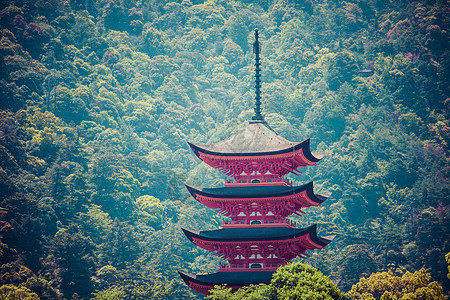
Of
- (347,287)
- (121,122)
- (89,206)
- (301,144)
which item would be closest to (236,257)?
(301,144)

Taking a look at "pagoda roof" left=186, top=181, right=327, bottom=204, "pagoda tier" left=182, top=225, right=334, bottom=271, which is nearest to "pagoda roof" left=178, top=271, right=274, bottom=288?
"pagoda tier" left=182, top=225, right=334, bottom=271

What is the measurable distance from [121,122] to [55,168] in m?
36.6

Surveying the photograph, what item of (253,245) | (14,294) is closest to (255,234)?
(253,245)

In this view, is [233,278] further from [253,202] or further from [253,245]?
[253,202]

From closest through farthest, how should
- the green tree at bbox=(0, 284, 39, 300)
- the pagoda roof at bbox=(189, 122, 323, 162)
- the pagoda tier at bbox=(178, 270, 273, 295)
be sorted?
1. the pagoda tier at bbox=(178, 270, 273, 295)
2. the pagoda roof at bbox=(189, 122, 323, 162)
3. the green tree at bbox=(0, 284, 39, 300)

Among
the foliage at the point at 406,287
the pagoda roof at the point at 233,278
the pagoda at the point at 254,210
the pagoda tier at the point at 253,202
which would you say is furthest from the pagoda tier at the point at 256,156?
the foliage at the point at 406,287

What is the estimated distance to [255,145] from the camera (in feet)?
160

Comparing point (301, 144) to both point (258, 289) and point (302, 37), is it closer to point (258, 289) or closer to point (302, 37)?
point (258, 289)

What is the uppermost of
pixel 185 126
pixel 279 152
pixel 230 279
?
pixel 185 126

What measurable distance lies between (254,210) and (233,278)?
4.51m

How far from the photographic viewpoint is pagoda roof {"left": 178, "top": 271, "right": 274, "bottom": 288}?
150ft

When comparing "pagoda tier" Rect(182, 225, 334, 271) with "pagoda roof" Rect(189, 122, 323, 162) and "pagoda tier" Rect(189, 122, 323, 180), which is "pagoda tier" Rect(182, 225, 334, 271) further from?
"pagoda roof" Rect(189, 122, 323, 162)

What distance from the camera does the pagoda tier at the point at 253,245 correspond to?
45906 mm

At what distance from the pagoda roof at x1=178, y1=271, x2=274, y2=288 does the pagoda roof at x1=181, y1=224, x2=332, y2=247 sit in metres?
2.27
